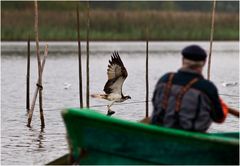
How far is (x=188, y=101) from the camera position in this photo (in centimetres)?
901

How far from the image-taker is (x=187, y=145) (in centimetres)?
905

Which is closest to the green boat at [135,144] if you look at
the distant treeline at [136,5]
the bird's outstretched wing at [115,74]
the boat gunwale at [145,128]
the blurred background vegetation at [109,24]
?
the boat gunwale at [145,128]

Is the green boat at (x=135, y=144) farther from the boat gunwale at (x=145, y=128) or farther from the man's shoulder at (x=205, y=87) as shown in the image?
the man's shoulder at (x=205, y=87)

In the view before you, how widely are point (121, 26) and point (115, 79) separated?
3164 cm

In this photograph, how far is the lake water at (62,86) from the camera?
49.1 feet

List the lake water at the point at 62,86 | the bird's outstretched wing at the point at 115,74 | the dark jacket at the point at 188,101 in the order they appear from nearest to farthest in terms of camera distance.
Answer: the dark jacket at the point at 188,101 < the lake water at the point at 62,86 < the bird's outstretched wing at the point at 115,74

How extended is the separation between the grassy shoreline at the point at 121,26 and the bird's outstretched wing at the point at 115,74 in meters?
27.0

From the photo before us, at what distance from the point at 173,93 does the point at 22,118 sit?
1031cm

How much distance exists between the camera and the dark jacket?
354 inches

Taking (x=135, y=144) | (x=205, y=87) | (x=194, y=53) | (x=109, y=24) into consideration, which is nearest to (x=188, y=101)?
(x=205, y=87)

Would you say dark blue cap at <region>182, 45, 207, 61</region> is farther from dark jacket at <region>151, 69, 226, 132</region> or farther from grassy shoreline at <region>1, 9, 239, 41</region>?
grassy shoreline at <region>1, 9, 239, 41</region>

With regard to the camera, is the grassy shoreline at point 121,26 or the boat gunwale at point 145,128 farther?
the grassy shoreline at point 121,26

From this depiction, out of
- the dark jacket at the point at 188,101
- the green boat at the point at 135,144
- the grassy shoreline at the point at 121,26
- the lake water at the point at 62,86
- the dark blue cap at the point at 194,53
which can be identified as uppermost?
the dark blue cap at the point at 194,53

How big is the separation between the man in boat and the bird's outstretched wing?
7495 mm
